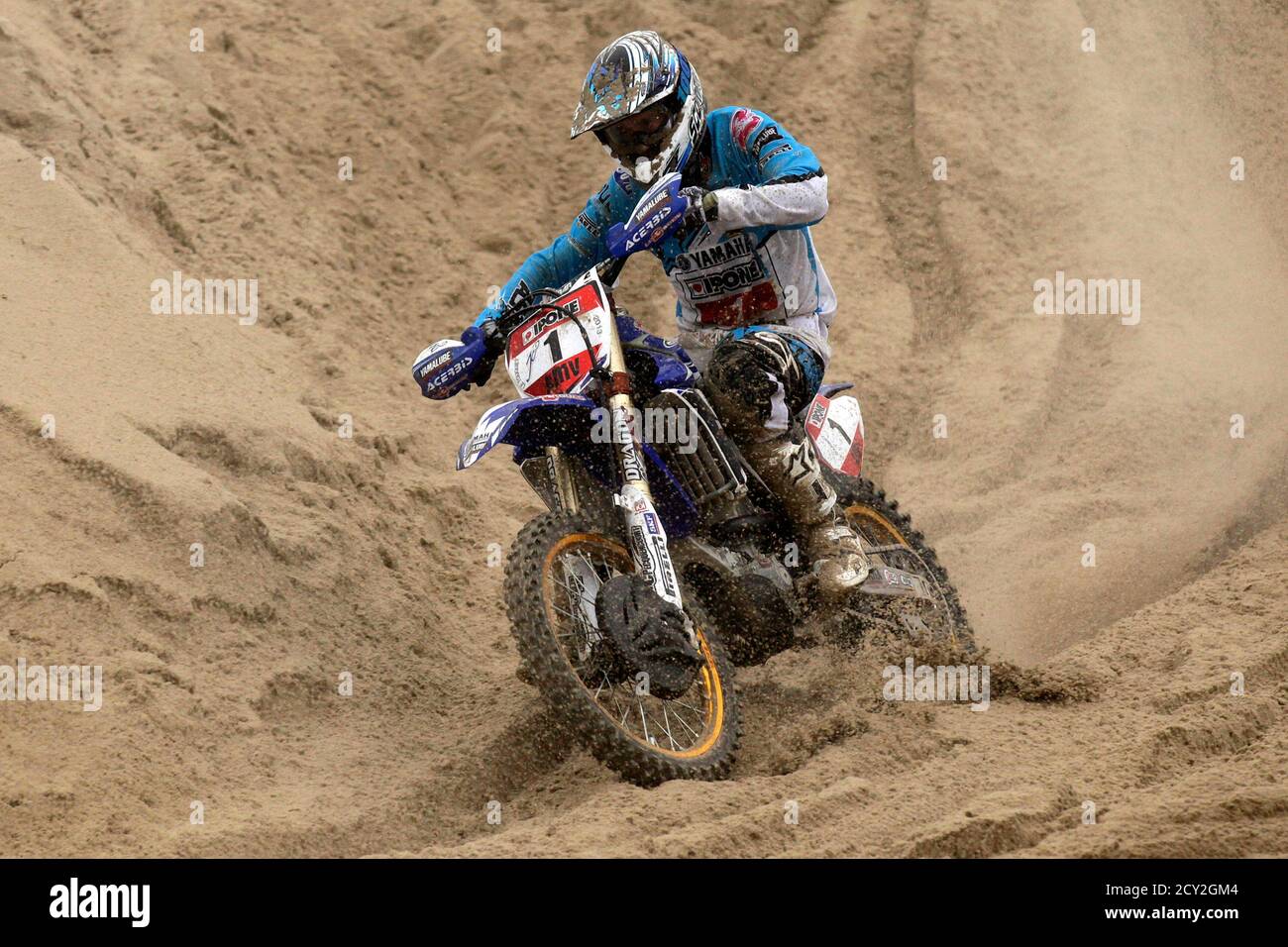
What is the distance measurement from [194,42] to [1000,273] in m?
5.38

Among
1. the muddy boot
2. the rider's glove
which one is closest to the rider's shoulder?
the rider's glove

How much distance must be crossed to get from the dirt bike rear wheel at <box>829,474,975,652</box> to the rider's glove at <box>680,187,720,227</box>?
5.57 feet

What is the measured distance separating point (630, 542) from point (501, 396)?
3.87 metres

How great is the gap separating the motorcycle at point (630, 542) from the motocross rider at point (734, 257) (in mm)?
116

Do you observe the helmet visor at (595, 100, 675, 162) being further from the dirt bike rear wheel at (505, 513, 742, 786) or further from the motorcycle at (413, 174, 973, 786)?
the dirt bike rear wheel at (505, 513, 742, 786)

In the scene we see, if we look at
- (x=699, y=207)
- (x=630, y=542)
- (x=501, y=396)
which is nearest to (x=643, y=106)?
(x=699, y=207)

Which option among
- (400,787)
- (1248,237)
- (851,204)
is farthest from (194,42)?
(1248,237)

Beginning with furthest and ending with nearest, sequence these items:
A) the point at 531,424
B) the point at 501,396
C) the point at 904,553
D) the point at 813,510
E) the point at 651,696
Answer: the point at 501,396 → the point at 904,553 → the point at 813,510 → the point at 531,424 → the point at 651,696

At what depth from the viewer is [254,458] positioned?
20.7 ft

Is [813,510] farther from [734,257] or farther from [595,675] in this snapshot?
[595,675]

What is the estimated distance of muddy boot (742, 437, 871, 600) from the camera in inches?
217

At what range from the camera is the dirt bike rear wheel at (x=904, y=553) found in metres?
6.20

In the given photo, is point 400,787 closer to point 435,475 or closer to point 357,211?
point 435,475

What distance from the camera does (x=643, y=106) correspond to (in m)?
5.09
